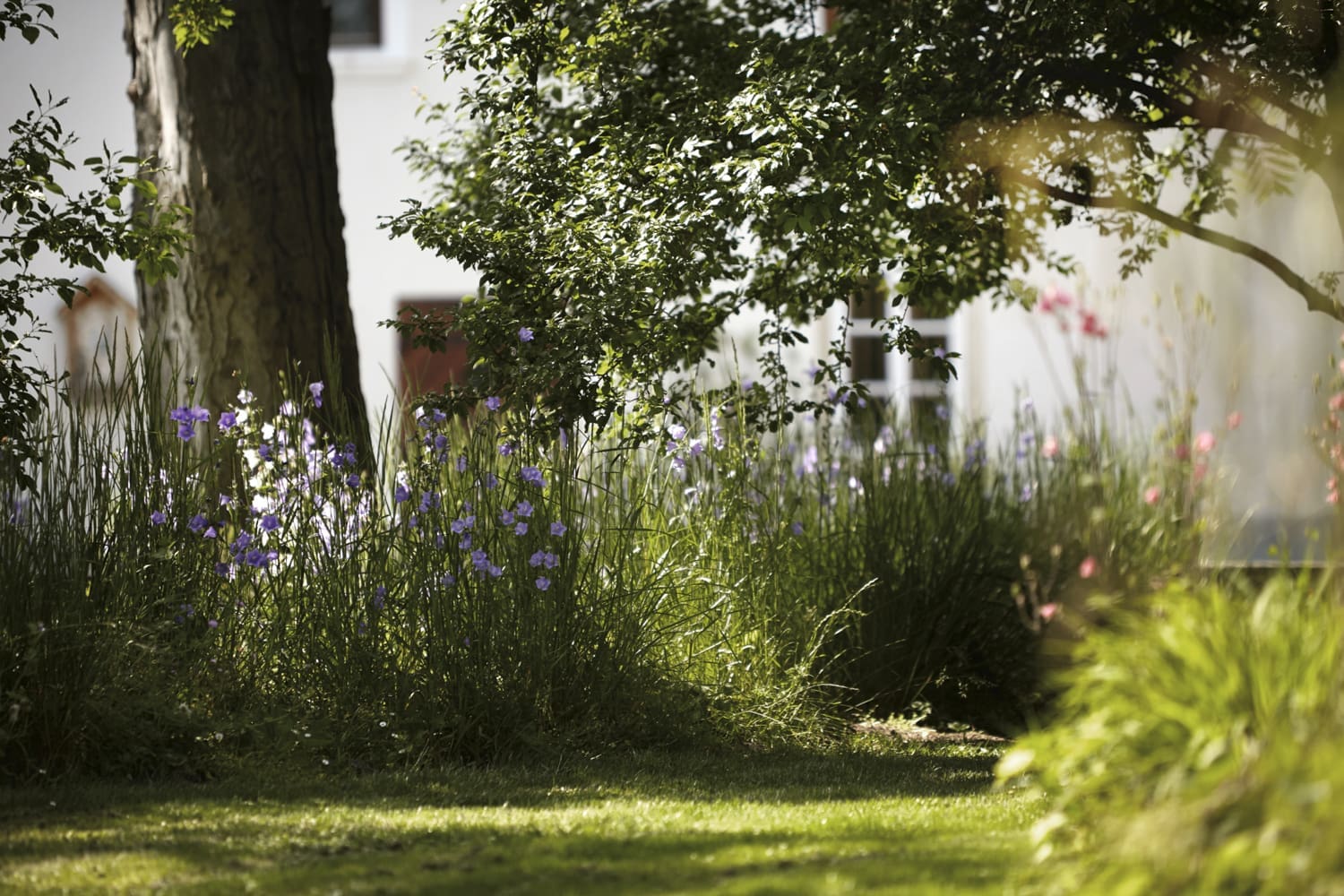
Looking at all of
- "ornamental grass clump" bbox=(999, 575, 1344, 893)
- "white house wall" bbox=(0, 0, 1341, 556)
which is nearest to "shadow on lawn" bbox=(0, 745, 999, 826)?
"ornamental grass clump" bbox=(999, 575, 1344, 893)

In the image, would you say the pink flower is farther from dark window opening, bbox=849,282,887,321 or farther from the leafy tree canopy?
dark window opening, bbox=849,282,887,321

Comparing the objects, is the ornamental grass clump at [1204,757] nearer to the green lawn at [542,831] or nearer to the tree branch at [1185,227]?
the green lawn at [542,831]

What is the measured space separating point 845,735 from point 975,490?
1.56m

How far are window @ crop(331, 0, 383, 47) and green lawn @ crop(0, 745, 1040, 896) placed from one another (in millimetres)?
9052

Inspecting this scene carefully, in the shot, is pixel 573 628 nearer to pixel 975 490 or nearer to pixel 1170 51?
pixel 975 490

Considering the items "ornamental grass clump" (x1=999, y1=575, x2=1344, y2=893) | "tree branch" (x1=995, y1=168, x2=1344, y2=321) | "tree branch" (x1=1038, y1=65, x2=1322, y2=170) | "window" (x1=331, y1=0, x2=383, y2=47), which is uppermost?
"window" (x1=331, y1=0, x2=383, y2=47)

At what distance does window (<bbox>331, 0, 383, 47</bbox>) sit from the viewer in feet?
40.2

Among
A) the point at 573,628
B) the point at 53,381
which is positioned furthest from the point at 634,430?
the point at 53,381

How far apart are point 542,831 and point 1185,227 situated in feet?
12.4

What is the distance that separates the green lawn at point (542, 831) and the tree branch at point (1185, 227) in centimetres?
226

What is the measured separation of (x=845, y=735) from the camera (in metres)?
5.55

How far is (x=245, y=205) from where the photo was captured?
20.8ft

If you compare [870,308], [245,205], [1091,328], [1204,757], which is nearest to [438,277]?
[870,308]

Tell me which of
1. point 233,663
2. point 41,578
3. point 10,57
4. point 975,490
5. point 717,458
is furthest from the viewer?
point 10,57
